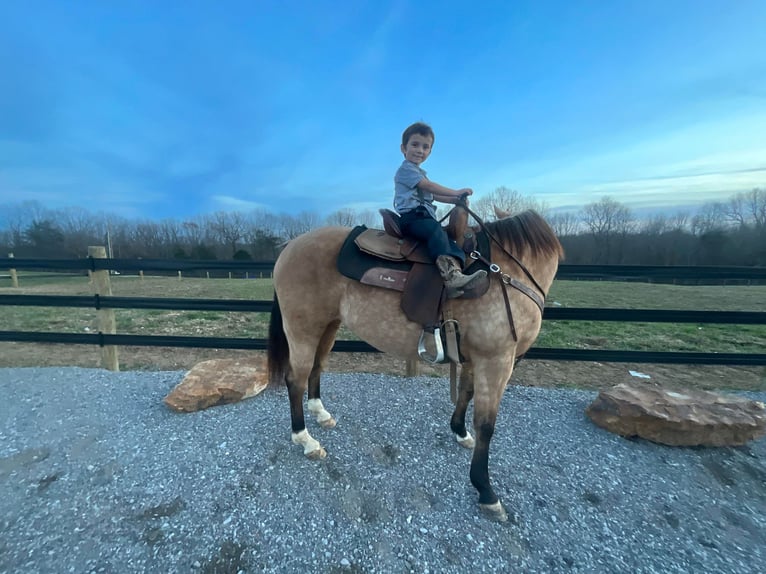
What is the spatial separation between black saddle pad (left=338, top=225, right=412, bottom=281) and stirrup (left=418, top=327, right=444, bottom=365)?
52cm

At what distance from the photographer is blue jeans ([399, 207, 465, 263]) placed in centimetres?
225

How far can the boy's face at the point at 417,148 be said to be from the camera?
2.45 m

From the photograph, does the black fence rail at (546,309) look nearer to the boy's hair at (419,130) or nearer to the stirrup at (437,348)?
the stirrup at (437,348)

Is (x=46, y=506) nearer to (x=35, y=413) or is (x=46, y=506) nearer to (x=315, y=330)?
(x=35, y=413)

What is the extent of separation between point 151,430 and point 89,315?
8.34 meters

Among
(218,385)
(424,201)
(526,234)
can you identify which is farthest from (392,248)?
(218,385)

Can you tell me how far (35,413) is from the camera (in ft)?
10.4

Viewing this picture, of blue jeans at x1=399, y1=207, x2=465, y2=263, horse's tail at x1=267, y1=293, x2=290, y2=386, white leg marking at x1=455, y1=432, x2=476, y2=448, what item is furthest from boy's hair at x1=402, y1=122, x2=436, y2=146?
white leg marking at x1=455, y1=432, x2=476, y2=448

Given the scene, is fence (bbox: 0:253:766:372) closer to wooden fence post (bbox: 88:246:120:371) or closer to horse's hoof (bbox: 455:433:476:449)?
wooden fence post (bbox: 88:246:120:371)

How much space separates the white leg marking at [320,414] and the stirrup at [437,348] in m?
1.35

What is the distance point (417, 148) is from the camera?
8.09 feet

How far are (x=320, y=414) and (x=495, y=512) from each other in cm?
175

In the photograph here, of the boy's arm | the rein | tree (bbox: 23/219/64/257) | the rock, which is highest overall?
tree (bbox: 23/219/64/257)

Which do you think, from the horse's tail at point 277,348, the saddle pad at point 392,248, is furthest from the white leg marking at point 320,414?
the saddle pad at point 392,248
